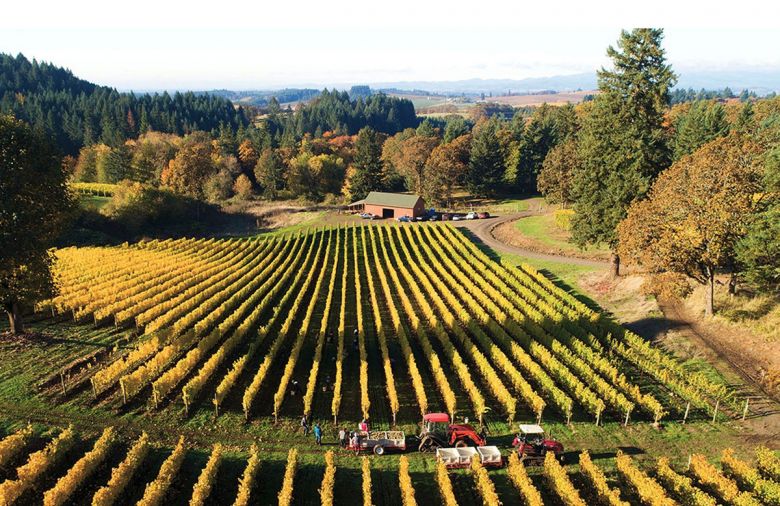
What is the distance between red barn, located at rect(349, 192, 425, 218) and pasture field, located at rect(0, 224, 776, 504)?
35.9 metres

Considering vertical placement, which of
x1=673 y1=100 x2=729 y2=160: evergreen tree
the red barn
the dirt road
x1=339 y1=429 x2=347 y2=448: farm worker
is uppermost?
x1=673 y1=100 x2=729 y2=160: evergreen tree

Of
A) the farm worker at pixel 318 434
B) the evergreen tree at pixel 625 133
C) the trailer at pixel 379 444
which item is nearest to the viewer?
the trailer at pixel 379 444

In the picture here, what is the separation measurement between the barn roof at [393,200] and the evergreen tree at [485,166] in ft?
65.1

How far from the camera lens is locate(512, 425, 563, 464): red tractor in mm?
21016

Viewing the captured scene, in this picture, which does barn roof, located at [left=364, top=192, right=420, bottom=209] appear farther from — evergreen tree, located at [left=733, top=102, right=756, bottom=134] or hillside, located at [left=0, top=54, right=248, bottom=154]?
hillside, located at [left=0, top=54, right=248, bottom=154]

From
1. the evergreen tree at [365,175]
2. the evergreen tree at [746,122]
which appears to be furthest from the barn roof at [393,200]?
the evergreen tree at [746,122]

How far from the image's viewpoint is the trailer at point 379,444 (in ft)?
71.1

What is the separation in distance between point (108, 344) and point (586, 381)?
99.2 ft

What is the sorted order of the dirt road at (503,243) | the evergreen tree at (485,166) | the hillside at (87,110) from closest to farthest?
the dirt road at (503,243)
the evergreen tree at (485,166)
the hillside at (87,110)

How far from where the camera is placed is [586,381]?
27438 mm

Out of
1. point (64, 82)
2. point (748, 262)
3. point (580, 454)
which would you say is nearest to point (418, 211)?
point (748, 262)

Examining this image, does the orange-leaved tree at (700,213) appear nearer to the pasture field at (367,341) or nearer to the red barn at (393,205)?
the pasture field at (367,341)

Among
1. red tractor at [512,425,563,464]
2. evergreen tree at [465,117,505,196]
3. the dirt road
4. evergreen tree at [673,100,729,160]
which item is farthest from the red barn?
red tractor at [512,425,563,464]

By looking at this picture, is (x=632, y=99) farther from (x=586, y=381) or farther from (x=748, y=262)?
(x=586, y=381)
